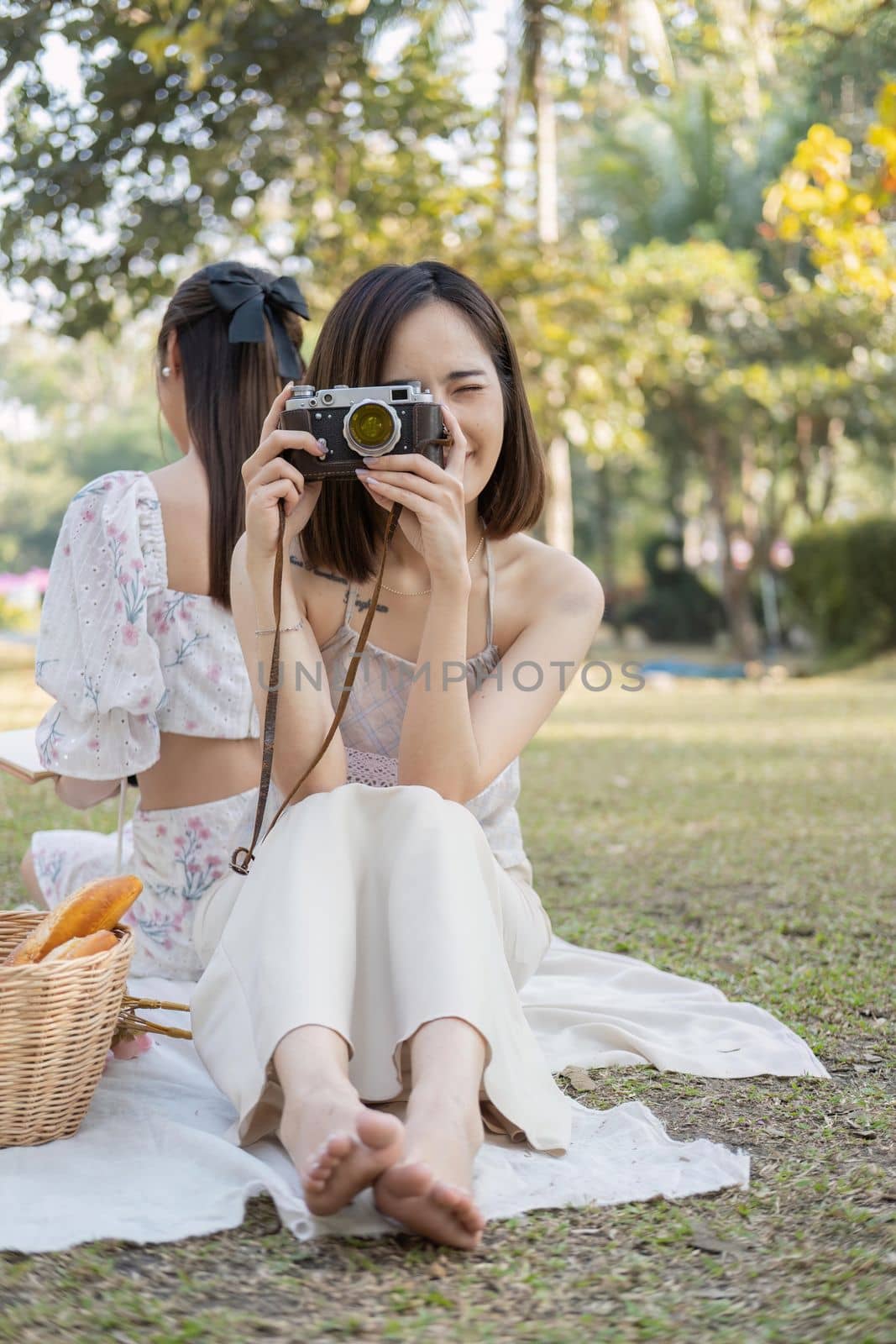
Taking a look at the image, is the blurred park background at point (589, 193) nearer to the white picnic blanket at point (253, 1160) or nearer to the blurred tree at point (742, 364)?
the blurred tree at point (742, 364)

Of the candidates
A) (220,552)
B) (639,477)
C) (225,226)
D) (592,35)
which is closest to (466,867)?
(220,552)

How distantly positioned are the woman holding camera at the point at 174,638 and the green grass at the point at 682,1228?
1023 millimetres

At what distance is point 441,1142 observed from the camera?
5.53 feet

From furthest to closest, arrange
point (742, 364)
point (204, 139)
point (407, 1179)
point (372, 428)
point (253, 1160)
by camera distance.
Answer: point (742, 364) < point (204, 139) < point (372, 428) < point (253, 1160) < point (407, 1179)

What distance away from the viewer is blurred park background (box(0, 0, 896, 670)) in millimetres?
8461

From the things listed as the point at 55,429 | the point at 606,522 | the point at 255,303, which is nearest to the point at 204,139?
the point at 255,303

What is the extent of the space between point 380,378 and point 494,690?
595 mm

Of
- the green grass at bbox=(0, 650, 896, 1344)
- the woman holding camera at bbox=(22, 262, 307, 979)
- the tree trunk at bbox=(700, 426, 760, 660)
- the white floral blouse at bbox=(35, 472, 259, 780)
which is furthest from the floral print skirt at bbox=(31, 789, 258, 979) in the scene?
the tree trunk at bbox=(700, 426, 760, 660)

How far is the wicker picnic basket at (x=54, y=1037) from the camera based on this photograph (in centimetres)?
193

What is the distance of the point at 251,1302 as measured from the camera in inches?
61.7

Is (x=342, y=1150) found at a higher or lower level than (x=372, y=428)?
lower

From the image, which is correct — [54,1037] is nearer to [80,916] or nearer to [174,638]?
[80,916]

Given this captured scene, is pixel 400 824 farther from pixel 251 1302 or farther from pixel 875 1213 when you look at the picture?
pixel 875 1213

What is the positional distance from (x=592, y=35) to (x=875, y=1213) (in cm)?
1078
